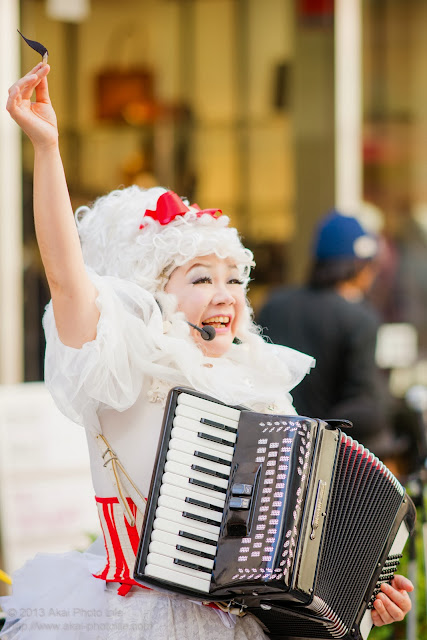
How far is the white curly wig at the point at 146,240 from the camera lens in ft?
7.22

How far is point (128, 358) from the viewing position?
2.08 meters

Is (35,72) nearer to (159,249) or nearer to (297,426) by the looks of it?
(159,249)

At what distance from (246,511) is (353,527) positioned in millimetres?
297

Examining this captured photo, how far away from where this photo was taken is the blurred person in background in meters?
4.02

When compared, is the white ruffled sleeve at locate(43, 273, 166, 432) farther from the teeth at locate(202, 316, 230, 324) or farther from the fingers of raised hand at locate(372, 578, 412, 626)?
the fingers of raised hand at locate(372, 578, 412, 626)

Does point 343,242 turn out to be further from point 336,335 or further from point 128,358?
point 128,358

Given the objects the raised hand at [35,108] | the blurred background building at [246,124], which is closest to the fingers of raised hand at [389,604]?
the raised hand at [35,108]

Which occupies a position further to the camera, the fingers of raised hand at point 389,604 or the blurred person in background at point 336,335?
the blurred person in background at point 336,335

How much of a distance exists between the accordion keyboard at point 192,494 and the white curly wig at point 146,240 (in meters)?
0.40

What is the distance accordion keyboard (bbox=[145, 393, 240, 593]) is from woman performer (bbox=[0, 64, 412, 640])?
4.5 inches

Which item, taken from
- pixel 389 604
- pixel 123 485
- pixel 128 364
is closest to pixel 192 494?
pixel 123 485

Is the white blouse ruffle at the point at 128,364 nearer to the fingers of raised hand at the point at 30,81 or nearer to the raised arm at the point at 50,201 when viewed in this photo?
the raised arm at the point at 50,201

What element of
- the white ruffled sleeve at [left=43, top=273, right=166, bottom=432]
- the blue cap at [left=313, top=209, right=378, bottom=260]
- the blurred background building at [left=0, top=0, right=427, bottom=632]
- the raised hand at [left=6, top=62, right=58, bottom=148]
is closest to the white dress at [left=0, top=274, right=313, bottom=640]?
the white ruffled sleeve at [left=43, top=273, right=166, bottom=432]

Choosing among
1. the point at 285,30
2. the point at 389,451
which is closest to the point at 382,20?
the point at 285,30
